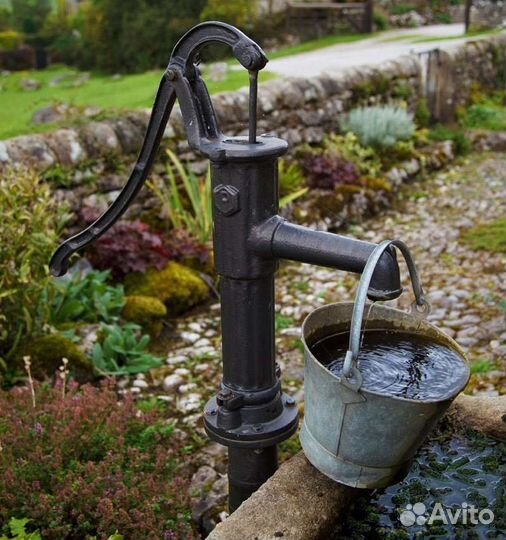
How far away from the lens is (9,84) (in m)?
15.1

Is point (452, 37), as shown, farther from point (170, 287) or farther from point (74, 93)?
point (170, 287)

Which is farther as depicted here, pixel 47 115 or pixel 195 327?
pixel 47 115

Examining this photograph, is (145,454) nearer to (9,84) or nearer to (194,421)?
(194,421)

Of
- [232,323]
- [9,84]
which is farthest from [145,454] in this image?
[9,84]

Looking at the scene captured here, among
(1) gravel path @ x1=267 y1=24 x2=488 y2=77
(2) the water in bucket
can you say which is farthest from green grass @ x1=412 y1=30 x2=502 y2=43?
(2) the water in bucket

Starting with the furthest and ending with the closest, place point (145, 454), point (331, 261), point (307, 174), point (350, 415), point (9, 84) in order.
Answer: point (9, 84)
point (307, 174)
point (145, 454)
point (331, 261)
point (350, 415)

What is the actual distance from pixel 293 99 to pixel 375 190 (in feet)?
3.69

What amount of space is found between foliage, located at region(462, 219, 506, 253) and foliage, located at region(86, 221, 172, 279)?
7.89 ft

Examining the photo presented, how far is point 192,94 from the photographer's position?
5.60 feet

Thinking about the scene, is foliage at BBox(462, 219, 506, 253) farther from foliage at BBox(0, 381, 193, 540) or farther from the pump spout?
the pump spout

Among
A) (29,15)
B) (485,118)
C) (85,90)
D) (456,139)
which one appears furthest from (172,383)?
(29,15)

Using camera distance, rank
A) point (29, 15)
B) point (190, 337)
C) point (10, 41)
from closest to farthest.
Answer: point (190, 337), point (10, 41), point (29, 15)

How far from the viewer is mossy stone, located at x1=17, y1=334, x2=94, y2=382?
3605 mm

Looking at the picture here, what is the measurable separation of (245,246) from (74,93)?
38.5ft
